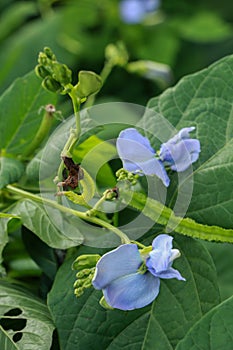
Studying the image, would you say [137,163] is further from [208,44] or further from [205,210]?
[208,44]

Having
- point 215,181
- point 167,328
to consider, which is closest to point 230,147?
point 215,181

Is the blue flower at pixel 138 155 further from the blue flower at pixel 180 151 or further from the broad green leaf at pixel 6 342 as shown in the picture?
the broad green leaf at pixel 6 342

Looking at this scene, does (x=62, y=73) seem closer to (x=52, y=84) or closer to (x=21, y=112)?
(x=52, y=84)

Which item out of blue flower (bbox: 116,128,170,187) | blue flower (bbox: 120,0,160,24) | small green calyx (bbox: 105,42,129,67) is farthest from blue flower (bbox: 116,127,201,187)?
blue flower (bbox: 120,0,160,24)

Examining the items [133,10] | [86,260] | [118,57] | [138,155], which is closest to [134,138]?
[138,155]

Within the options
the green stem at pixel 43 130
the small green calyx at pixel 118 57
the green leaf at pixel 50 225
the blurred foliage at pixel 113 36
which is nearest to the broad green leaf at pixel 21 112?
the green stem at pixel 43 130

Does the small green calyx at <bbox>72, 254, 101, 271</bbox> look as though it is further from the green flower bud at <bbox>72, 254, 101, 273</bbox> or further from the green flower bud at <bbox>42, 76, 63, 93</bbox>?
the green flower bud at <bbox>42, 76, 63, 93</bbox>
